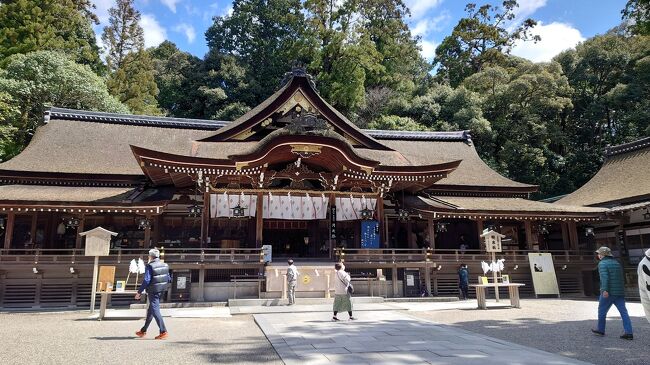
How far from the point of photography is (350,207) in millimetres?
17594

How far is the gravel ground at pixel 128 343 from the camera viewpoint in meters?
6.11

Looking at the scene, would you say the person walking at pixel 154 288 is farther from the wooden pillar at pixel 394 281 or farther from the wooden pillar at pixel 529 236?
the wooden pillar at pixel 529 236

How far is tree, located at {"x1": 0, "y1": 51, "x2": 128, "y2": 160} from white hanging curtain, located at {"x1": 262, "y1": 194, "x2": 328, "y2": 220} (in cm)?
1940

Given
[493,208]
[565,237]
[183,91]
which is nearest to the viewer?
[493,208]

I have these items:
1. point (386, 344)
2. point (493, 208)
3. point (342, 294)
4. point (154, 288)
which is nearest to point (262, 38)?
point (493, 208)

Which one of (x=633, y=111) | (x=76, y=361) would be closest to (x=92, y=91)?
(x=76, y=361)

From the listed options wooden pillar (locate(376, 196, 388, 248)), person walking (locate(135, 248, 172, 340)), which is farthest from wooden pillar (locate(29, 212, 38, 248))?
wooden pillar (locate(376, 196, 388, 248))

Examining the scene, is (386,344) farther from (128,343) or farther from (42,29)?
(42,29)

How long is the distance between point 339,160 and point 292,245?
561 cm

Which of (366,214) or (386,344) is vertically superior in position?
(366,214)

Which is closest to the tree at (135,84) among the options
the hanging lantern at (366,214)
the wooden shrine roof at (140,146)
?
the wooden shrine roof at (140,146)

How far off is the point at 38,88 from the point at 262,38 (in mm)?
27989

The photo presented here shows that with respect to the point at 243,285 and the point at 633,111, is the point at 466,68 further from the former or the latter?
the point at 243,285

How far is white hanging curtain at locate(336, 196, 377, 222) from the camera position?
17.5 meters
